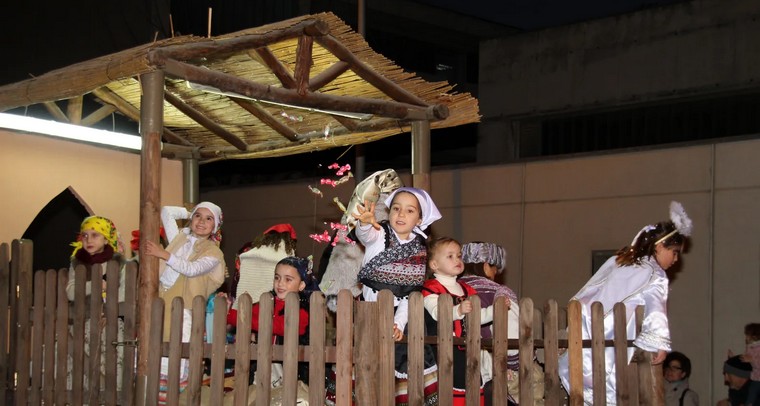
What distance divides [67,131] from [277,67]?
9.16 feet

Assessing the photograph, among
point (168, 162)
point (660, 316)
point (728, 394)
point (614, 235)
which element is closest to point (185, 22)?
point (168, 162)

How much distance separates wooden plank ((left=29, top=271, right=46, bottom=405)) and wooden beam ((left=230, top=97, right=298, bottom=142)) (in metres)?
2.65

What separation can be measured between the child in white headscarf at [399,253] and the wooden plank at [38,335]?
2.80m

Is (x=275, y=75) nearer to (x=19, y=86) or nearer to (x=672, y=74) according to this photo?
(x=19, y=86)

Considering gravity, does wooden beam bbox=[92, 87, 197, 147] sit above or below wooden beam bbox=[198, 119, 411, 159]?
above

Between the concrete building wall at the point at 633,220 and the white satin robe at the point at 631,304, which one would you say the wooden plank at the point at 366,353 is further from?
the concrete building wall at the point at 633,220

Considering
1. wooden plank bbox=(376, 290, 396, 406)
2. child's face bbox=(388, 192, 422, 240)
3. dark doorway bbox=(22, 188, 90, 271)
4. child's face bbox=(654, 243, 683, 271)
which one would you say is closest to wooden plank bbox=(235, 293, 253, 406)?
wooden plank bbox=(376, 290, 396, 406)

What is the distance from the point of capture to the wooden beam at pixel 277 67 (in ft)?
26.6

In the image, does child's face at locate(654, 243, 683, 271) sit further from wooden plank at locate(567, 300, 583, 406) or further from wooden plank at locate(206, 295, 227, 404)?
wooden plank at locate(206, 295, 227, 404)

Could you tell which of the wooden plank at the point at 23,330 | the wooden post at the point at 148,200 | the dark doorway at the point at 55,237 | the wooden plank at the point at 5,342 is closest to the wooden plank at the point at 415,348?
the wooden post at the point at 148,200

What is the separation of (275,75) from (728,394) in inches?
228

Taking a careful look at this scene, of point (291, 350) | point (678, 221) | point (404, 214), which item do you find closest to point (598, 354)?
point (678, 221)

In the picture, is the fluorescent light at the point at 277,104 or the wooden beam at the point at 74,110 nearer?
the fluorescent light at the point at 277,104

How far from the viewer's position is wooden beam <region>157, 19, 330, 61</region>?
7.48 meters
